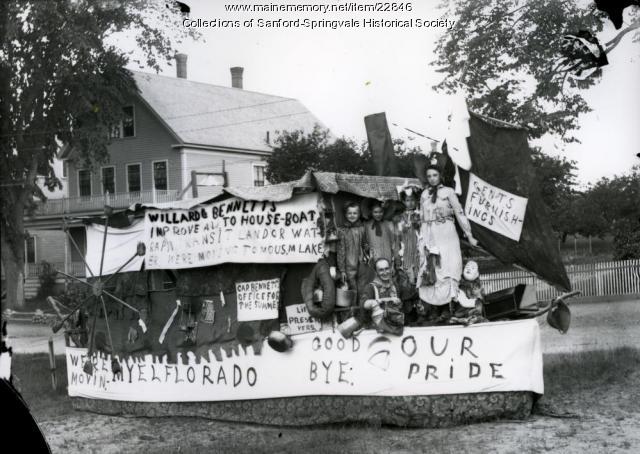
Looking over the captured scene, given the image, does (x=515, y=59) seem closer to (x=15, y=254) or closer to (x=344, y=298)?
(x=344, y=298)

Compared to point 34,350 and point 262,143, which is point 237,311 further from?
point 262,143

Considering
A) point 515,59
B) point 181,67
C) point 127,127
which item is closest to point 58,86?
point 181,67

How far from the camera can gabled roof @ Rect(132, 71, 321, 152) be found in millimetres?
23016

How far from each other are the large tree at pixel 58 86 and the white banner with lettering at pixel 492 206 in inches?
294

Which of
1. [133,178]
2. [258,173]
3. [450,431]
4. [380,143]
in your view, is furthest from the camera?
[133,178]

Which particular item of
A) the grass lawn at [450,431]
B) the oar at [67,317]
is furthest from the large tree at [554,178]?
the oar at [67,317]

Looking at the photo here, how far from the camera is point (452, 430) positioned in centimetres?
670

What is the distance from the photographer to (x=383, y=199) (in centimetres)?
770

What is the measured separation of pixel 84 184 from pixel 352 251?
23.6 m

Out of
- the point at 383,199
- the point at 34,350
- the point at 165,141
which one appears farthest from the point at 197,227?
the point at 165,141

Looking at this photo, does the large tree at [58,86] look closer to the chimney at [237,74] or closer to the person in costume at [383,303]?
the chimney at [237,74]

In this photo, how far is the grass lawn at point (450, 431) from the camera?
619cm

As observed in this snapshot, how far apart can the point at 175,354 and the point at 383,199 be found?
3.02 meters

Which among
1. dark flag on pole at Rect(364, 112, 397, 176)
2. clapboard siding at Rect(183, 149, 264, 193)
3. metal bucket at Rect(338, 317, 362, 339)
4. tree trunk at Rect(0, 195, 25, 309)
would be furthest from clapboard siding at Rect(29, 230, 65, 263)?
metal bucket at Rect(338, 317, 362, 339)
